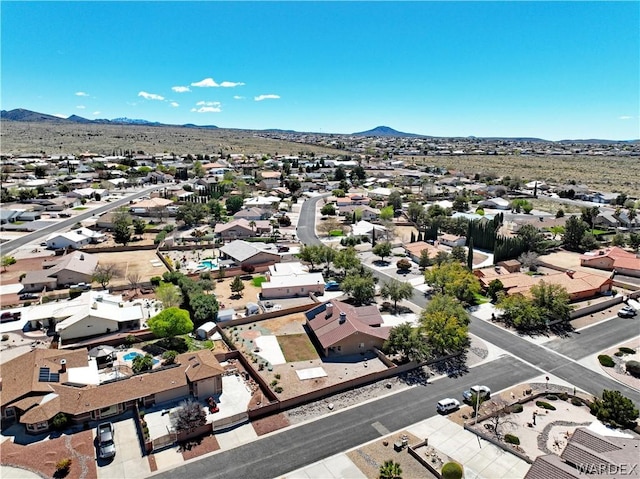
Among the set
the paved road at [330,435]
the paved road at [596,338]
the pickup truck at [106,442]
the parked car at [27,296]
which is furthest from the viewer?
the parked car at [27,296]

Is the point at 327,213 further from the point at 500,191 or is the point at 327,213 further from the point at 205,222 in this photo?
the point at 500,191

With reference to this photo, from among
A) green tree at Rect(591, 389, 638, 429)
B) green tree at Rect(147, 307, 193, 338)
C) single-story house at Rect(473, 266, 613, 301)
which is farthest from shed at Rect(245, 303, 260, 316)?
green tree at Rect(591, 389, 638, 429)

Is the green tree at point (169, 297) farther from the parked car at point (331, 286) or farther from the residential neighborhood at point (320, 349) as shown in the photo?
the parked car at point (331, 286)

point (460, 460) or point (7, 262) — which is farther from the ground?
point (7, 262)

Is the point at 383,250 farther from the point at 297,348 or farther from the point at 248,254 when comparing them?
the point at 297,348

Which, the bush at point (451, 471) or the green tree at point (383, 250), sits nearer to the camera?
the bush at point (451, 471)

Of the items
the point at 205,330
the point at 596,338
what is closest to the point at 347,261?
the point at 205,330

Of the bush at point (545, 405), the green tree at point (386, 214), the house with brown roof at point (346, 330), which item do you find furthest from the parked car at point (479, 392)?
the green tree at point (386, 214)
